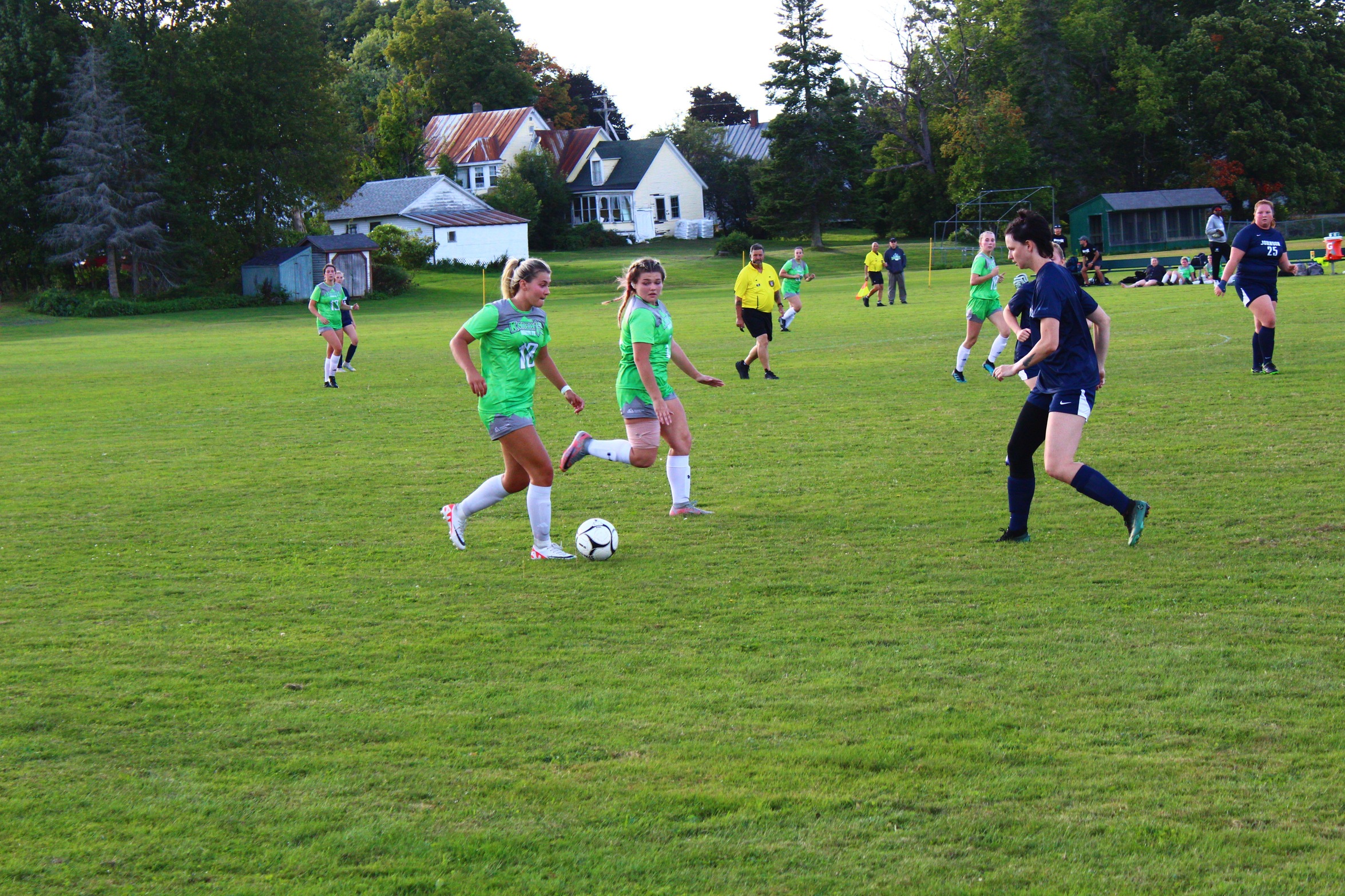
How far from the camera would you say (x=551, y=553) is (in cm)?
812

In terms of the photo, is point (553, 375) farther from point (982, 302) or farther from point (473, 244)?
point (473, 244)

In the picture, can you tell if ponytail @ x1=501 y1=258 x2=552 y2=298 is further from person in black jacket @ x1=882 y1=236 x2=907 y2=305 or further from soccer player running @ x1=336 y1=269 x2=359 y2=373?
person in black jacket @ x1=882 y1=236 x2=907 y2=305

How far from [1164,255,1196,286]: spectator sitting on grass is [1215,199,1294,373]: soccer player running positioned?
2468 cm

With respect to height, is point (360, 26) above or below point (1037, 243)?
above

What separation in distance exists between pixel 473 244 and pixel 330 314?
1838 inches

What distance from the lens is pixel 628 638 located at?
6.34 meters

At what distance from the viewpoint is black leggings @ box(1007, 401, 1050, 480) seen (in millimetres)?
7852

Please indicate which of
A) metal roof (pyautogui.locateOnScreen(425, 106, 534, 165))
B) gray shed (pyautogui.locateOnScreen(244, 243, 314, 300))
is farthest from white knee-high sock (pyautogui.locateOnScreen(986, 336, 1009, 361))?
metal roof (pyautogui.locateOnScreen(425, 106, 534, 165))

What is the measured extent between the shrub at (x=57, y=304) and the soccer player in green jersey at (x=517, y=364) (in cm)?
4830

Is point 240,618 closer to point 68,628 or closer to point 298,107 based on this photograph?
point 68,628

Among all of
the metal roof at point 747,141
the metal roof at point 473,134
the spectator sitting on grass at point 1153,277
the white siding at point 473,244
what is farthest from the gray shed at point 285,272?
the metal roof at point 747,141

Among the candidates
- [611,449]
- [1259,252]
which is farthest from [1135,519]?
[1259,252]

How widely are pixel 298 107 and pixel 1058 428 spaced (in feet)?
186

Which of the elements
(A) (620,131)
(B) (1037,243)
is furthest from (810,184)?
(B) (1037,243)
